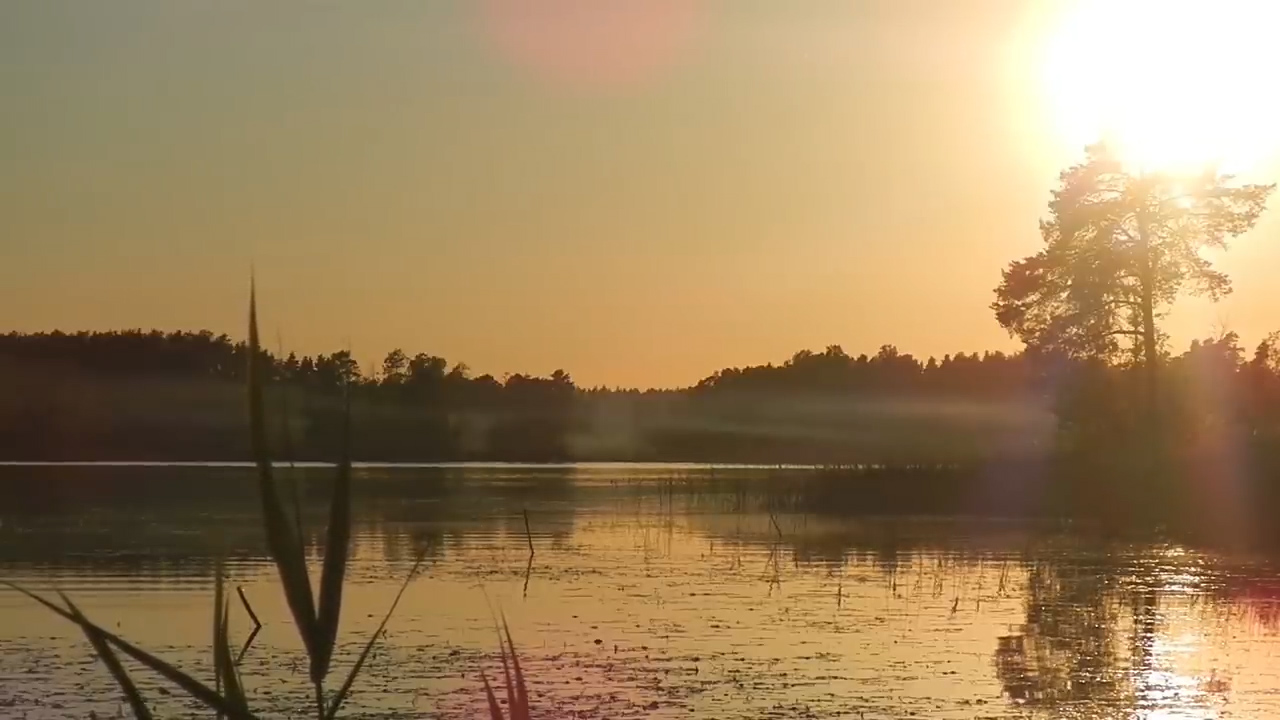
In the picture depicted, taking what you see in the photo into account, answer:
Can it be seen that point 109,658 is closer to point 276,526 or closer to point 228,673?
point 228,673

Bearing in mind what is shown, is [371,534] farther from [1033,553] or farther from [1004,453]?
[1004,453]

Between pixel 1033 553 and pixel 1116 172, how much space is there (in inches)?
611

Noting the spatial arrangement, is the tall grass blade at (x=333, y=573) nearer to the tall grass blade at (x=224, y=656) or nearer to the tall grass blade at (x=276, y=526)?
the tall grass blade at (x=276, y=526)

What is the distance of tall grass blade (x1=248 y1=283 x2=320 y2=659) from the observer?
2.09m

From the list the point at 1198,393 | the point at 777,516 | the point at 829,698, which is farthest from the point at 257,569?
the point at 1198,393

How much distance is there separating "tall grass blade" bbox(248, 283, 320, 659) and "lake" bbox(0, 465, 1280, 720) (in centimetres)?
→ 204

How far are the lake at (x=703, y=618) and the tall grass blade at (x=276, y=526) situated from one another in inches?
80.1

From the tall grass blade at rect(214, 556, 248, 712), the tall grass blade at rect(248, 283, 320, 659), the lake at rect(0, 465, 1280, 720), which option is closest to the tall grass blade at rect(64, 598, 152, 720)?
the tall grass blade at rect(214, 556, 248, 712)

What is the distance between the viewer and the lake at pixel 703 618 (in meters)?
12.0

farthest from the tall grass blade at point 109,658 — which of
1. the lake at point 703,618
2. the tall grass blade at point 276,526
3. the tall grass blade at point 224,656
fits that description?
the lake at point 703,618

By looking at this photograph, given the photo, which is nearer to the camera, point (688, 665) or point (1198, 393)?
point (688, 665)

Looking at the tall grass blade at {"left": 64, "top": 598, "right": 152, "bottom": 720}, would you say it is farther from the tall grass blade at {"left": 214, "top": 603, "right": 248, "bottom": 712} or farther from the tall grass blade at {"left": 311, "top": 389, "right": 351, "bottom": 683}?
the tall grass blade at {"left": 311, "top": 389, "right": 351, "bottom": 683}

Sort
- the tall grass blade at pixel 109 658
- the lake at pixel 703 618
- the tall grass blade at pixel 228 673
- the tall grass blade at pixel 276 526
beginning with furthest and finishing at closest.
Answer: the lake at pixel 703 618
the tall grass blade at pixel 228 673
the tall grass blade at pixel 109 658
the tall grass blade at pixel 276 526

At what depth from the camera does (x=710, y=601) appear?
18.0 m
